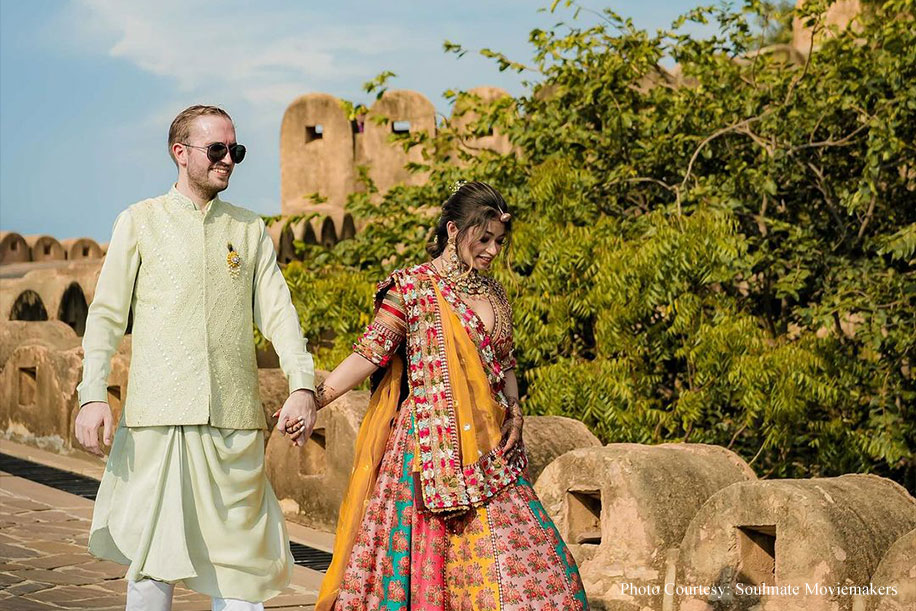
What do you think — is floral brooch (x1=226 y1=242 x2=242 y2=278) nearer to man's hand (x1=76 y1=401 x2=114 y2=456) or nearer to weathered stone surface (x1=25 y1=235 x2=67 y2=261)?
man's hand (x1=76 y1=401 x2=114 y2=456)

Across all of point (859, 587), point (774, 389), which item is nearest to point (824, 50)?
point (774, 389)

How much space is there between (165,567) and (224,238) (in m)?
0.98

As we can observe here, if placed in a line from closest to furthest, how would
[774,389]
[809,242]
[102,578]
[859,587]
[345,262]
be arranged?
1. [859,587]
2. [102,578]
3. [774,389]
4. [809,242]
5. [345,262]

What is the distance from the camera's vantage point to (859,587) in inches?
201

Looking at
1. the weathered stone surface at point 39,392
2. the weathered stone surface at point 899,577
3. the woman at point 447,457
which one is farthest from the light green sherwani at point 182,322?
the weathered stone surface at point 39,392

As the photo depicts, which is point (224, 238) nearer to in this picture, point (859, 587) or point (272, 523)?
point (272, 523)

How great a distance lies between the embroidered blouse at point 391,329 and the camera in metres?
4.51

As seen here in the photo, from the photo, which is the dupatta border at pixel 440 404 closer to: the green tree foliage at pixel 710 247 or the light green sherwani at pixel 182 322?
the light green sherwani at pixel 182 322

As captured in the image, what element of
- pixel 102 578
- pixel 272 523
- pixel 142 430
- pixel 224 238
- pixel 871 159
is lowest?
pixel 102 578

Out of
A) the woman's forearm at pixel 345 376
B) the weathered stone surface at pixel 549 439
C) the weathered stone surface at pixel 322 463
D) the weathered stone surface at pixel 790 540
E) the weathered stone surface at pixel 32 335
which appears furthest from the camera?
the weathered stone surface at pixel 32 335

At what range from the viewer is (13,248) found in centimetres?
2297

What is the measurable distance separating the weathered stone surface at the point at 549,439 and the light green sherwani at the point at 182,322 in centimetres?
282


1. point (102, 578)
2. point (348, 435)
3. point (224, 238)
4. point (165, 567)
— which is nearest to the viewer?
point (165, 567)

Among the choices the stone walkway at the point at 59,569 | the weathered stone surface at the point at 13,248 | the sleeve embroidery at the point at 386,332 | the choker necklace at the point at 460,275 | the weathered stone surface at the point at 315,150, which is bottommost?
the stone walkway at the point at 59,569
